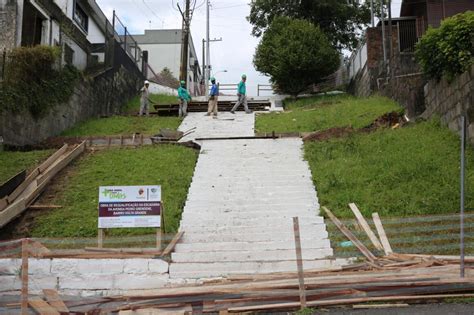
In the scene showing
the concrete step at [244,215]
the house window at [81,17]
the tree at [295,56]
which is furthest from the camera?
the tree at [295,56]

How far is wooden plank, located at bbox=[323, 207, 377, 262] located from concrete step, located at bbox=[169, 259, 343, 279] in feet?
1.32

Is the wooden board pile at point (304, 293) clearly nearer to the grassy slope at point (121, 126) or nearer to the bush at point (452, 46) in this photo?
the bush at point (452, 46)

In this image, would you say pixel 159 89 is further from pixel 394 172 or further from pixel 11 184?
pixel 394 172

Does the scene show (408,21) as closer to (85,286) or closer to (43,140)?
(43,140)

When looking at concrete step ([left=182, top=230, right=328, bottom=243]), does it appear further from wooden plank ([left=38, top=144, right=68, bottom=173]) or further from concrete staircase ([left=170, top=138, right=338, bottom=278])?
wooden plank ([left=38, top=144, right=68, bottom=173])

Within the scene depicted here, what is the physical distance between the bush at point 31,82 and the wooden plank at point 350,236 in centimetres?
964

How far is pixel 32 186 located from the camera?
10.8 metres

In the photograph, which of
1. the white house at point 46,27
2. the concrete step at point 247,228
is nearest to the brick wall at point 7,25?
the white house at point 46,27

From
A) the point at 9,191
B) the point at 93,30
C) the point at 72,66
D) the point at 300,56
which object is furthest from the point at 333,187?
the point at 93,30

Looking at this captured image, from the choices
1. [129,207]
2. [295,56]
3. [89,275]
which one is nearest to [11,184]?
[129,207]

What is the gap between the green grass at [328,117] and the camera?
16719 millimetres

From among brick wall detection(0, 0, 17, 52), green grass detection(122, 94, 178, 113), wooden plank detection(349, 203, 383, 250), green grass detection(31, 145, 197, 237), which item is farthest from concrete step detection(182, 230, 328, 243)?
green grass detection(122, 94, 178, 113)

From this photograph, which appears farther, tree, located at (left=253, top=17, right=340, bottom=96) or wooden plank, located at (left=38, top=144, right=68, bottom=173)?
tree, located at (left=253, top=17, right=340, bottom=96)

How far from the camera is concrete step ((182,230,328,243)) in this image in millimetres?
8820
